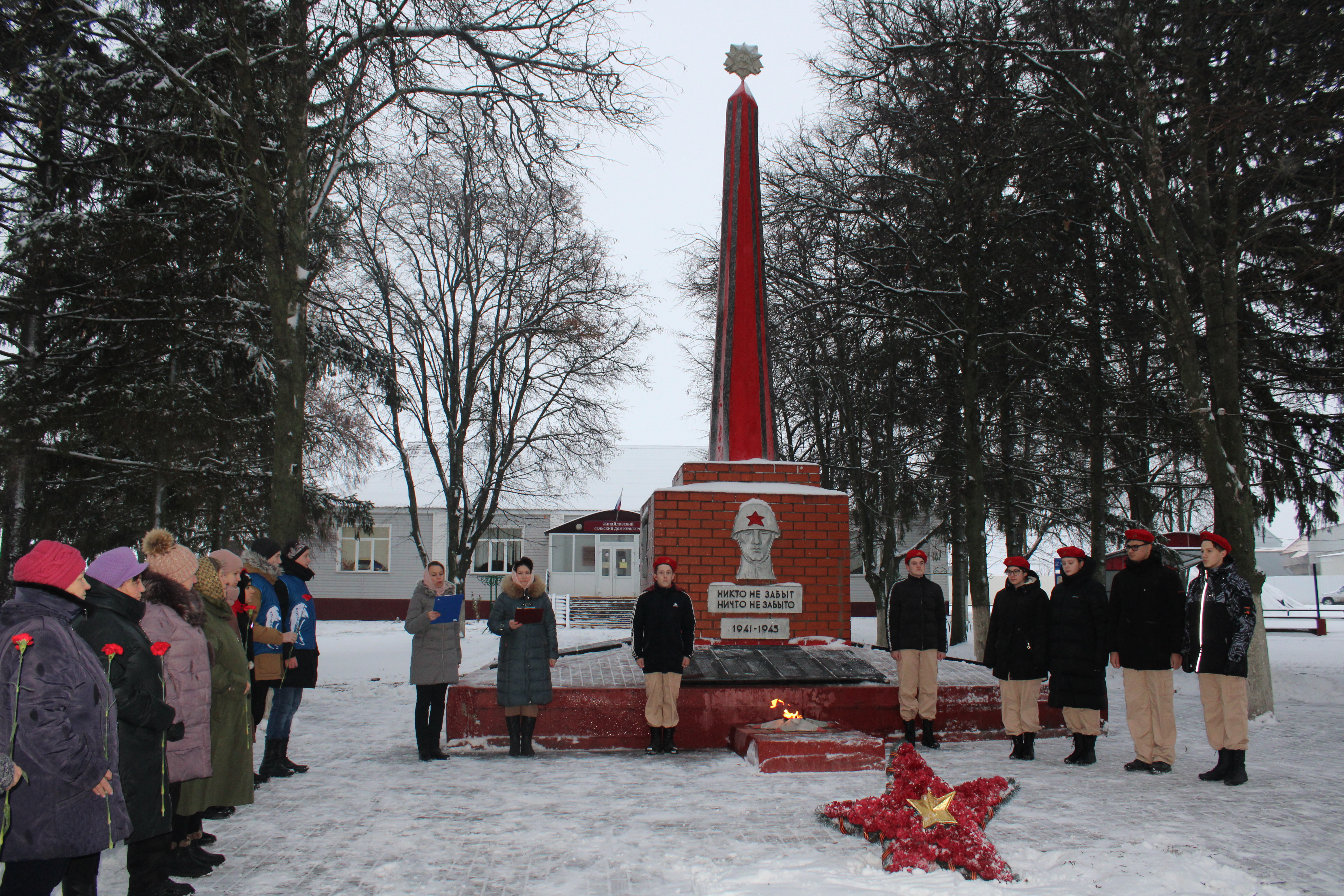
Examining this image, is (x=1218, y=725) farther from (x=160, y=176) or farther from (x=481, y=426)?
(x=481, y=426)

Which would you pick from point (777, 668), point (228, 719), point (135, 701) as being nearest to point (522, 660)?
point (777, 668)

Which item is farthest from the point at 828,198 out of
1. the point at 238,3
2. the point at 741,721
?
the point at 741,721

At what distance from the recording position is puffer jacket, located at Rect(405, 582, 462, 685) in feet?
21.0

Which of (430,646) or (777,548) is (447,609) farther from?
(777,548)

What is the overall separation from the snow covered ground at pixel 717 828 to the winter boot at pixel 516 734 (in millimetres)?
119

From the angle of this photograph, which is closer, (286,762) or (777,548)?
(286,762)

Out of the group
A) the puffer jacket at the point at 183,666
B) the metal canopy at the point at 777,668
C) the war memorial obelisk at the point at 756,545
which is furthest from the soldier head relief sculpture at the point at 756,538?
the puffer jacket at the point at 183,666

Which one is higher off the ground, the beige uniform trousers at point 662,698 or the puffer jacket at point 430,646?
the puffer jacket at point 430,646

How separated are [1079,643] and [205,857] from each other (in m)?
5.43

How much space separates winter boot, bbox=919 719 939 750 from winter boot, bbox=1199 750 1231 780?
180cm

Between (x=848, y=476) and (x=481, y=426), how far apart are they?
7494 mm

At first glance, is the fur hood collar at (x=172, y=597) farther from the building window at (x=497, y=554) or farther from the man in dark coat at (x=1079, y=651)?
the building window at (x=497, y=554)

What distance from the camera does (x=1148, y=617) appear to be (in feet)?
19.4

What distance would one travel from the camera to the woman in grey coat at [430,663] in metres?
6.39
